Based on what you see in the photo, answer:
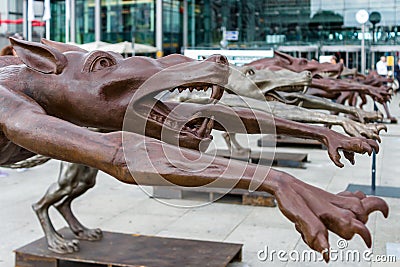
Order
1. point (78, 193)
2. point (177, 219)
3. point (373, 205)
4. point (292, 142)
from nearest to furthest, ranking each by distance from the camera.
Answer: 1. point (373, 205)
2. point (78, 193)
3. point (177, 219)
4. point (292, 142)

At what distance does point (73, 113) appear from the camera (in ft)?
8.50

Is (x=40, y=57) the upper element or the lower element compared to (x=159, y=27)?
lower

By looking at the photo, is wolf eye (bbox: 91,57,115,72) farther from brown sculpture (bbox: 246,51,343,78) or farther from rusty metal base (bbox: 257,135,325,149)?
rusty metal base (bbox: 257,135,325,149)

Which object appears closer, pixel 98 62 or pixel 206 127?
pixel 98 62

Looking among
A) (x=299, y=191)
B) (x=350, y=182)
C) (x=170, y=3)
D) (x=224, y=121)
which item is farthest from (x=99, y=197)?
(x=170, y=3)

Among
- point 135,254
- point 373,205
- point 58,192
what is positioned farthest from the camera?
point 58,192

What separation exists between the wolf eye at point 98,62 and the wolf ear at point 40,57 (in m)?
0.12

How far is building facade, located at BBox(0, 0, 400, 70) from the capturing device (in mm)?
31516

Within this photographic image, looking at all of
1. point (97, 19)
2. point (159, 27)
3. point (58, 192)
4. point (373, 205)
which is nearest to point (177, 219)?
point (58, 192)

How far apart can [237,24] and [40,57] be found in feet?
113

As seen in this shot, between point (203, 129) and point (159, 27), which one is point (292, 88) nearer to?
point (203, 129)

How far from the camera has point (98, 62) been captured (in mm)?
2545

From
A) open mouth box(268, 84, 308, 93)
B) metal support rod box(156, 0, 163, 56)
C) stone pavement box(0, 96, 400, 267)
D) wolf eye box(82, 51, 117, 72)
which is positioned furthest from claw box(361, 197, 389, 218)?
metal support rod box(156, 0, 163, 56)

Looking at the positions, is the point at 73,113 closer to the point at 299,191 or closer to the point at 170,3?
the point at 299,191
